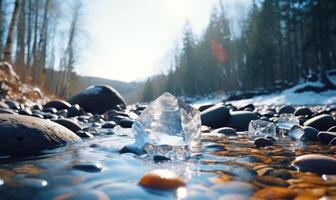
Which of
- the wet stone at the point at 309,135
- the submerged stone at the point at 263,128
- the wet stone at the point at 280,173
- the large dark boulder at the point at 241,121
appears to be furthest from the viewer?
the large dark boulder at the point at 241,121

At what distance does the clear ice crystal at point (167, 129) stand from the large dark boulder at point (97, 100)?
19.5 ft

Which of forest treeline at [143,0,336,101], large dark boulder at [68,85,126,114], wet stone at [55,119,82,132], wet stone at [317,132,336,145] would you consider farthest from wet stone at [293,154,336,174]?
forest treeline at [143,0,336,101]

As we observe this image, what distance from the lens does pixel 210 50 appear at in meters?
42.8

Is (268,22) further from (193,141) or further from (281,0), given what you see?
(193,141)

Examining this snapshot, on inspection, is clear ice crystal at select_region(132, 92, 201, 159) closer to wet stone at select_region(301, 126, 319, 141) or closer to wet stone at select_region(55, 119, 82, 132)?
wet stone at select_region(55, 119, 82, 132)

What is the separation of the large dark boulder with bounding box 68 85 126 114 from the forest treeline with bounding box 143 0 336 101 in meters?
14.7

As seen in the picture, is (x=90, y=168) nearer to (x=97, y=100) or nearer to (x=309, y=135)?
(x=309, y=135)

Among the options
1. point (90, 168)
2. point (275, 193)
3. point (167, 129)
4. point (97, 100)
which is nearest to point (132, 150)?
point (167, 129)

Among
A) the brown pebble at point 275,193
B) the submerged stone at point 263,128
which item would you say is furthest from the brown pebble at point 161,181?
the submerged stone at point 263,128

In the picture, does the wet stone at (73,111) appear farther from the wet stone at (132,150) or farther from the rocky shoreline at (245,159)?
the wet stone at (132,150)

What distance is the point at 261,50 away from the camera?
30.2m

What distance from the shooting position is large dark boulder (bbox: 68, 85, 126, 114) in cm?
833

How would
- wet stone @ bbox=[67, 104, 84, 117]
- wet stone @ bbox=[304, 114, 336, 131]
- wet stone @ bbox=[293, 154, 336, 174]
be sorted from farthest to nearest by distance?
wet stone @ bbox=[67, 104, 84, 117], wet stone @ bbox=[304, 114, 336, 131], wet stone @ bbox=[293, 154, 336, 174]

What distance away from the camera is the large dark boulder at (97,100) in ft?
27.3
